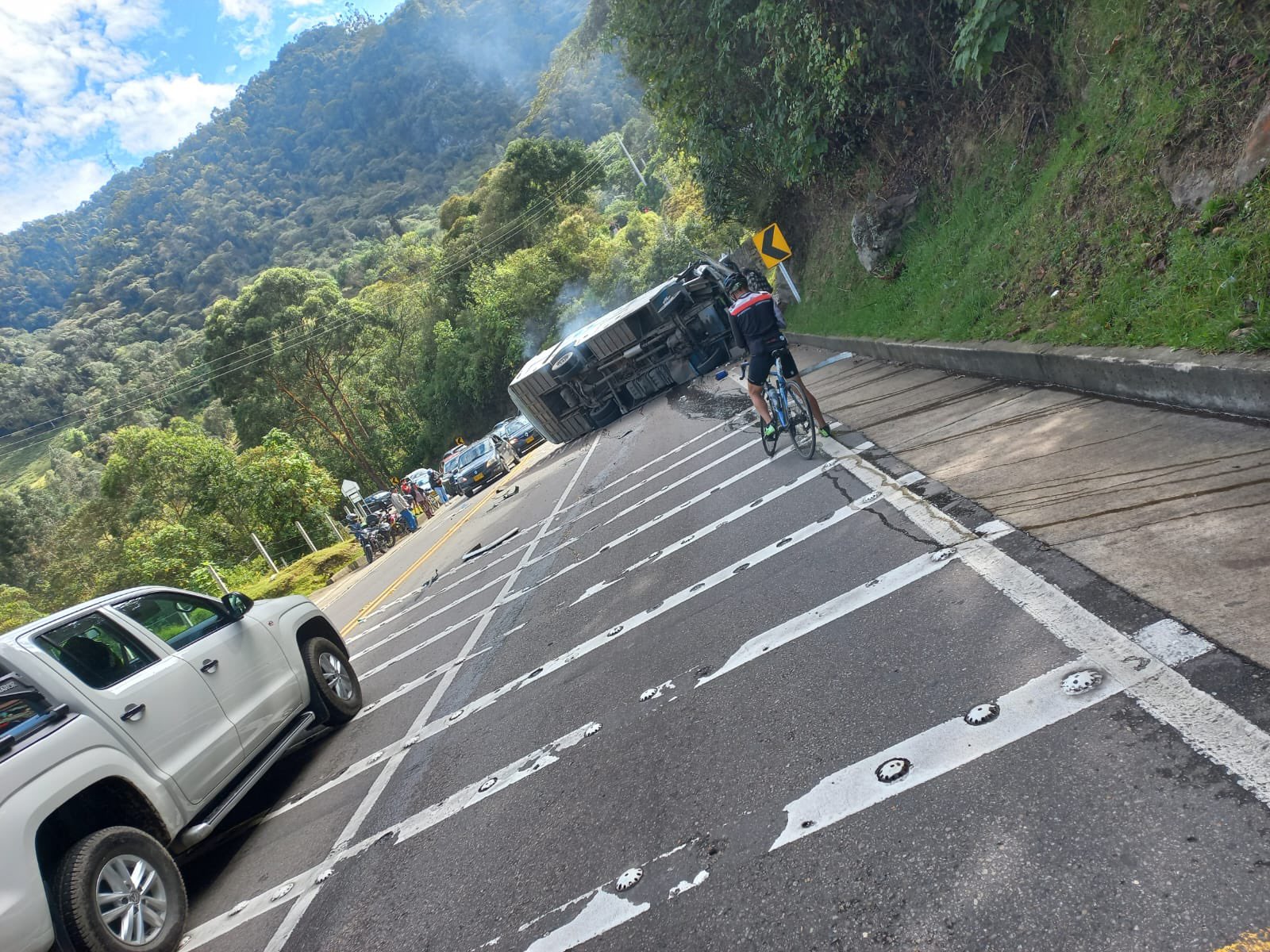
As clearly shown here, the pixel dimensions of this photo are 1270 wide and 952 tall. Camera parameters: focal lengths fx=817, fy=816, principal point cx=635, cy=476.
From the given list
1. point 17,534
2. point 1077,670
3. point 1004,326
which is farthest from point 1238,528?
point 17,534

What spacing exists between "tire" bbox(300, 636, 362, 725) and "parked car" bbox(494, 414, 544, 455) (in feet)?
79.2

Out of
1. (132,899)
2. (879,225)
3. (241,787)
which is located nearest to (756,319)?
(241,787)

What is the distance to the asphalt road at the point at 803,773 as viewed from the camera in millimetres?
2523

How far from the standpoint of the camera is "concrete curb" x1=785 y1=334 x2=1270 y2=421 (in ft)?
15.9

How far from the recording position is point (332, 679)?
7164 millimetres

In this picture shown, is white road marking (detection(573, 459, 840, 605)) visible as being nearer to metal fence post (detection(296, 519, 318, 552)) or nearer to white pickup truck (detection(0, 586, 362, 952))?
white pickup truck (detection(0, 586, 362, 952))

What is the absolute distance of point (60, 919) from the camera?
3.79m

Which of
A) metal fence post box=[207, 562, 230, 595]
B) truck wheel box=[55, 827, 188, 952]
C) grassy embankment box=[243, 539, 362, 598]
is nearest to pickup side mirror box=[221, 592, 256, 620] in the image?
truck wheel box=[55, 827, 188, 952]

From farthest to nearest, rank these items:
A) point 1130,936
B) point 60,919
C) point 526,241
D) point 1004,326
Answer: point 526,241 → point 1004,326 → point 60,919 → point 1130,936

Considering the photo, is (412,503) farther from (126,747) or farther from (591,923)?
(591,923)

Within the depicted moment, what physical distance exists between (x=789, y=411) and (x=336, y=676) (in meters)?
5.14

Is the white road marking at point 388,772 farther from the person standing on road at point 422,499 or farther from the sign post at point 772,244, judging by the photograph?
the person standing on road at point 422,499

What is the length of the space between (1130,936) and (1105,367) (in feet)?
16.9

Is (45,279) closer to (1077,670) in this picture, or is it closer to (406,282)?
(406,282)
